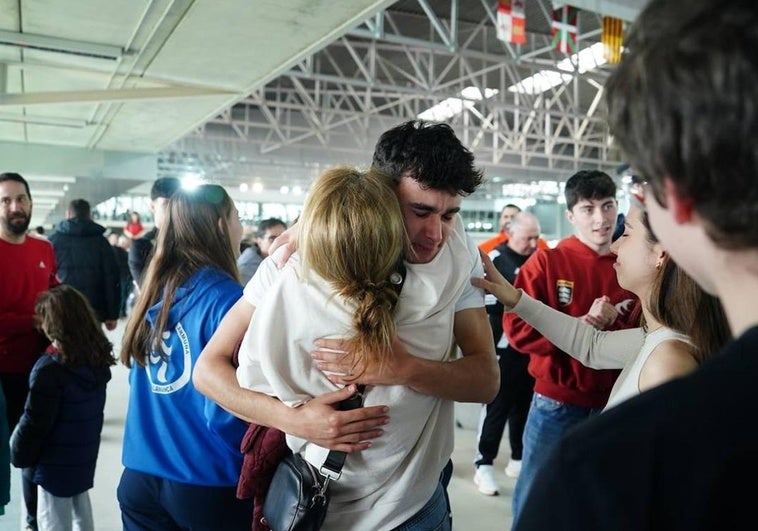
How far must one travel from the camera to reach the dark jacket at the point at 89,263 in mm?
5098

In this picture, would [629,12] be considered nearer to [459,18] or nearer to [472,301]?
[472,301]

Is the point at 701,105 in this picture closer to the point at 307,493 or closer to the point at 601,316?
the point at 307,493

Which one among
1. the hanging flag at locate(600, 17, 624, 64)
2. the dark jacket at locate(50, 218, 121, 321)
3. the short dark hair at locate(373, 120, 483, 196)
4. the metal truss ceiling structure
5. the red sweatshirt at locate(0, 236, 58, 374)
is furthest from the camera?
the metal truss ceiling structure

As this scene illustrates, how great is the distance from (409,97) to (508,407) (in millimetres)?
10154

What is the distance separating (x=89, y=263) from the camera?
5.18 meters

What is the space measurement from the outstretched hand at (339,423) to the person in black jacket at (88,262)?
4302 mm

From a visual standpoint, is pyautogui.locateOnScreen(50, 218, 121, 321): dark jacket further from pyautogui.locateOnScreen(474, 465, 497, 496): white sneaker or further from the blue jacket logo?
the blue jacket logo

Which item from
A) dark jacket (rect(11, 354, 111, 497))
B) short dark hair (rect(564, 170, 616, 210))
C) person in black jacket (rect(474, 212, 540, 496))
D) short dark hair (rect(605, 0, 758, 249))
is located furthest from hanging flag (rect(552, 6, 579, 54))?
short dark hair (rect(605, 0, 758, 249))

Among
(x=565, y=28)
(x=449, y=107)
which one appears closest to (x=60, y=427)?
(x=565, y=28)

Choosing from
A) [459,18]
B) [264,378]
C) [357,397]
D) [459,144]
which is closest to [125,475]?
[264,378]

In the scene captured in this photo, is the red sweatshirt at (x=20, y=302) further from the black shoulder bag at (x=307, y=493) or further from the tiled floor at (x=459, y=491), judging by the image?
the black shoulder bag at (x=307, y=493)

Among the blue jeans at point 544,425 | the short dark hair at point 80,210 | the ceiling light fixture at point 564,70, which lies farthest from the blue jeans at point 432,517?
the ceiling light fixture at point 564,70

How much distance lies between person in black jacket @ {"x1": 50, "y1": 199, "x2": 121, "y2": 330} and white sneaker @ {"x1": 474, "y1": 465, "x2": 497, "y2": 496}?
3216 millimetres

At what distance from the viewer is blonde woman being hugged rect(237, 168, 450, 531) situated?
1.17m
